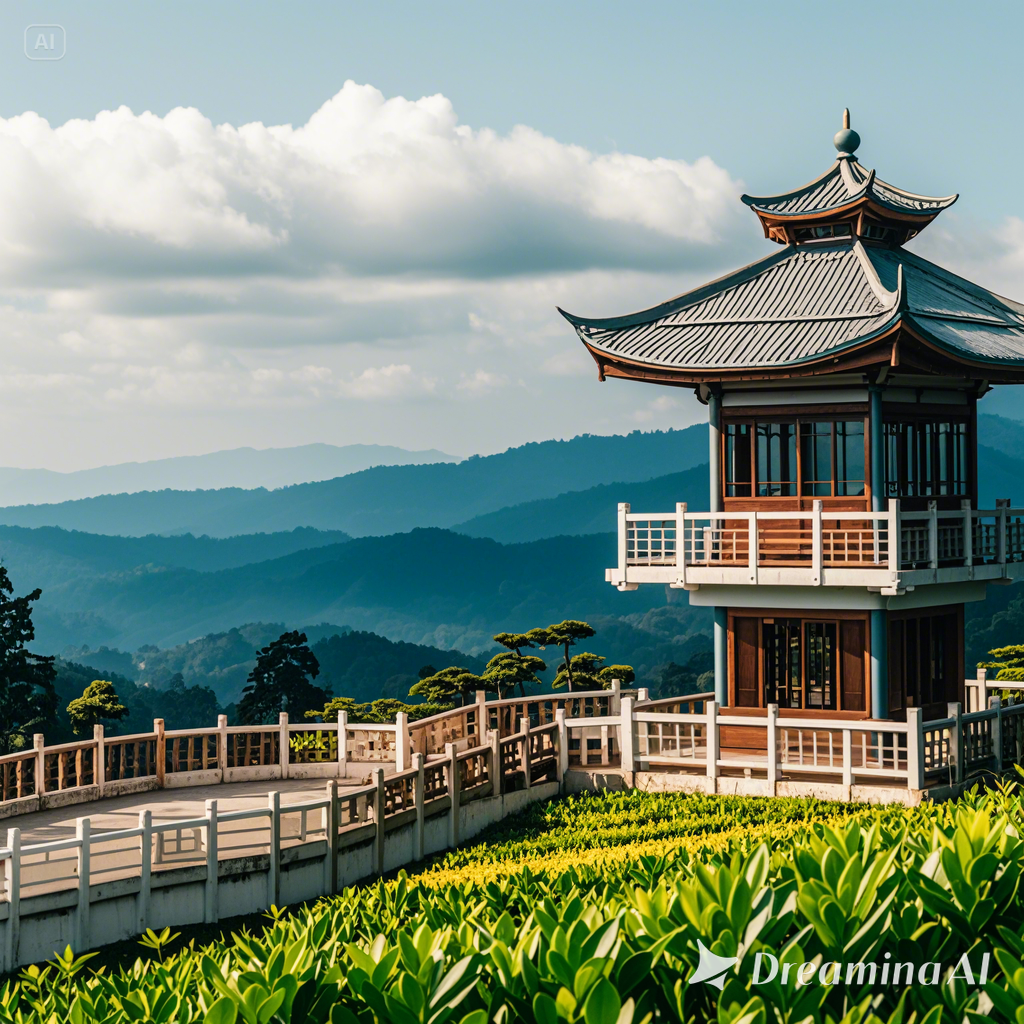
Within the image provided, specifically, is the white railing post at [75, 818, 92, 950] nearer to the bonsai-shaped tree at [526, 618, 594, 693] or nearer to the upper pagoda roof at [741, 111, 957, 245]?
the upper pagoda roof at [741, 111, 957, 245]

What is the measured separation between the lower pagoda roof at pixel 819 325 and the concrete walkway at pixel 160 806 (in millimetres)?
7096

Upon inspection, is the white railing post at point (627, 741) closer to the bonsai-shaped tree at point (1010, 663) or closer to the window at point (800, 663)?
the window at point (800, 663)

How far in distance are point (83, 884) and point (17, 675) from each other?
1897 cm

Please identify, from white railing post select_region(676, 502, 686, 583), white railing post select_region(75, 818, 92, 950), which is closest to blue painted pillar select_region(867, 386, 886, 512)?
white railing post select_region(676, 502, 686, 583)

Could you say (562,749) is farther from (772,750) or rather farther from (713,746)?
(772,750)

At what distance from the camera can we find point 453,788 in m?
15.3

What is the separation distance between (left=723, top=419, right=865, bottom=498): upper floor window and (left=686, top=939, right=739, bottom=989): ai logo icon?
40.3ft

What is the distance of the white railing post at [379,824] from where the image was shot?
558 inches

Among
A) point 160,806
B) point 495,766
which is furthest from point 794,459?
point 160,806

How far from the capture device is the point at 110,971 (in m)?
11.5

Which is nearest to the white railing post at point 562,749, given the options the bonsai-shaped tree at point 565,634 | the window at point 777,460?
the window at point 777,460

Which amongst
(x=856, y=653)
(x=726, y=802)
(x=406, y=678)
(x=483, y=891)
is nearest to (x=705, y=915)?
(x=483, y=891)

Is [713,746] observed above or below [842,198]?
below

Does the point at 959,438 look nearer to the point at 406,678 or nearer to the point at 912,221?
the point at 912,221
